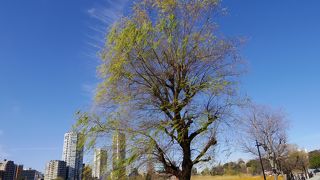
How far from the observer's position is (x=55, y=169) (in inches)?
6452

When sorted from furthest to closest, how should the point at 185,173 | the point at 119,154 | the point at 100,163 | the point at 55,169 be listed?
the point at 55,169 → the point at 185,173 → the point at 100,163 → the point at 119,154

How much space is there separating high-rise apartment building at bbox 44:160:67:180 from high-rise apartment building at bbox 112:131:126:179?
153449mm

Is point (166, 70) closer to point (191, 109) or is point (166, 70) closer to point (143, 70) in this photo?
point (143, 70)

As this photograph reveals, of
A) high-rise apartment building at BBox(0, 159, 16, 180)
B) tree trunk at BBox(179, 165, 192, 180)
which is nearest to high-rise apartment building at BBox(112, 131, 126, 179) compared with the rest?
tree trunk at BBox(179, 165, 192, 180)

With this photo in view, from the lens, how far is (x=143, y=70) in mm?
10812

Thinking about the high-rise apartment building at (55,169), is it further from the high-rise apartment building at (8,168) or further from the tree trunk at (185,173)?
the tree trunk at (185,173)

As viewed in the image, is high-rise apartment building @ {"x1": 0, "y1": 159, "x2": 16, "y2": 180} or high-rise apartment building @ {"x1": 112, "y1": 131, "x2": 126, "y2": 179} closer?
high-rise apartment building @ {"x1": 112, "y1": 131, "x2": 126, "y2": 179}

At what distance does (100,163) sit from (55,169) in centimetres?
16822

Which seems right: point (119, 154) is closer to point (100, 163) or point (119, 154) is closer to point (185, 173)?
point (100, 163)

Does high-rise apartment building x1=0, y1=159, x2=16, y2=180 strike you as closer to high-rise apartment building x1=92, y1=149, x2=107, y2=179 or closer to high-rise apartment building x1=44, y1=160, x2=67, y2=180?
high-rise apartment building x1=44, y1=160, x2=67, y2=180

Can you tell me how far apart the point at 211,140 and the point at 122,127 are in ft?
10.3

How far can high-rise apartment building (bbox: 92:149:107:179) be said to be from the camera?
31.5 feet

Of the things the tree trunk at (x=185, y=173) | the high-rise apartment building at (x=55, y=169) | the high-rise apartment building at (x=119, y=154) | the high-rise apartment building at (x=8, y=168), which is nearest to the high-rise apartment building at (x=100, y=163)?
the high-rise apartment building at (x=119, y=154)

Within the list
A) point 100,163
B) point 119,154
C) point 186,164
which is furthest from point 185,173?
point 100,163
